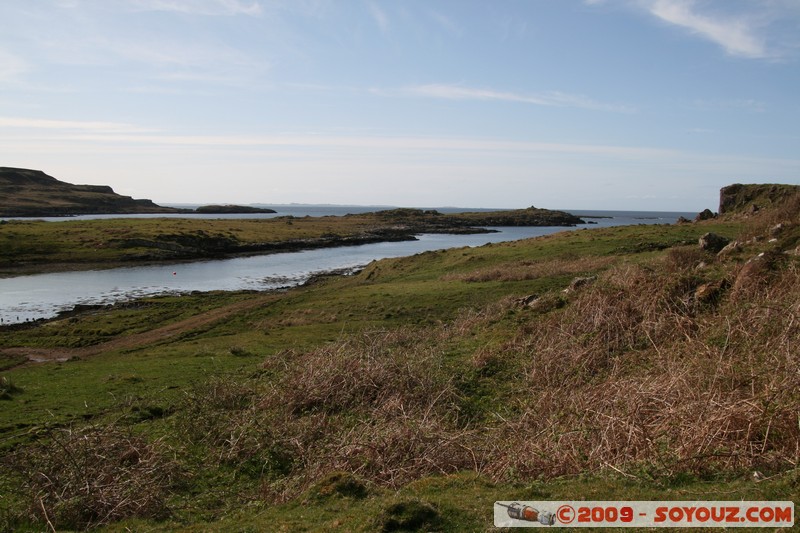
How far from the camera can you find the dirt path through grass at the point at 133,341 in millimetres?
27188

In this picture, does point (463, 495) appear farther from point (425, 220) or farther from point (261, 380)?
point (425, 220)

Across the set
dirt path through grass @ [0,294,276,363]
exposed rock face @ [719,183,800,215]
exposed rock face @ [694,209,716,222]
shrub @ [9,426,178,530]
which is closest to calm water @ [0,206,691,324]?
dirt path through grass @ [0,294,276,363]

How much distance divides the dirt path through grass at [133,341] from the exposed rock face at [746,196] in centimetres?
4982

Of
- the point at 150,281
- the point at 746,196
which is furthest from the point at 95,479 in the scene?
the point at 746,196

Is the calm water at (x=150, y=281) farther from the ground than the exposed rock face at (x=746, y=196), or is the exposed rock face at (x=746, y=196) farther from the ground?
the exposed rock face at (x=746, y=196)

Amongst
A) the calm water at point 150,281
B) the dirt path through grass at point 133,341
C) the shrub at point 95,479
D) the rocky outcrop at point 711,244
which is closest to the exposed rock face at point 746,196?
the rocky outcrop at point 711,244

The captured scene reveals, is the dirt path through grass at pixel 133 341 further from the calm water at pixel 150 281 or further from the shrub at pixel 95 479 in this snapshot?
the shrub at pixel 95 479

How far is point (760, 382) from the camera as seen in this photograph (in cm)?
994

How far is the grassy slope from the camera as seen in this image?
Result: 26.7 ft

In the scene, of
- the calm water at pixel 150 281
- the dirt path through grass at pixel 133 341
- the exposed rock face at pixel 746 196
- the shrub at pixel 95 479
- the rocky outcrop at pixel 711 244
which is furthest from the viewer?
the exposed rock face at pixel 746 196

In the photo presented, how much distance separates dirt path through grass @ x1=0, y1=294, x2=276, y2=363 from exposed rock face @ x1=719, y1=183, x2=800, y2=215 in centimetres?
4982

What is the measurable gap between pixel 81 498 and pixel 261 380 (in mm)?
8577

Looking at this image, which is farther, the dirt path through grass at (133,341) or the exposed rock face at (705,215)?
the exposed rock face at (705,215)

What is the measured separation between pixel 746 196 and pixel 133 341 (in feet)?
210
